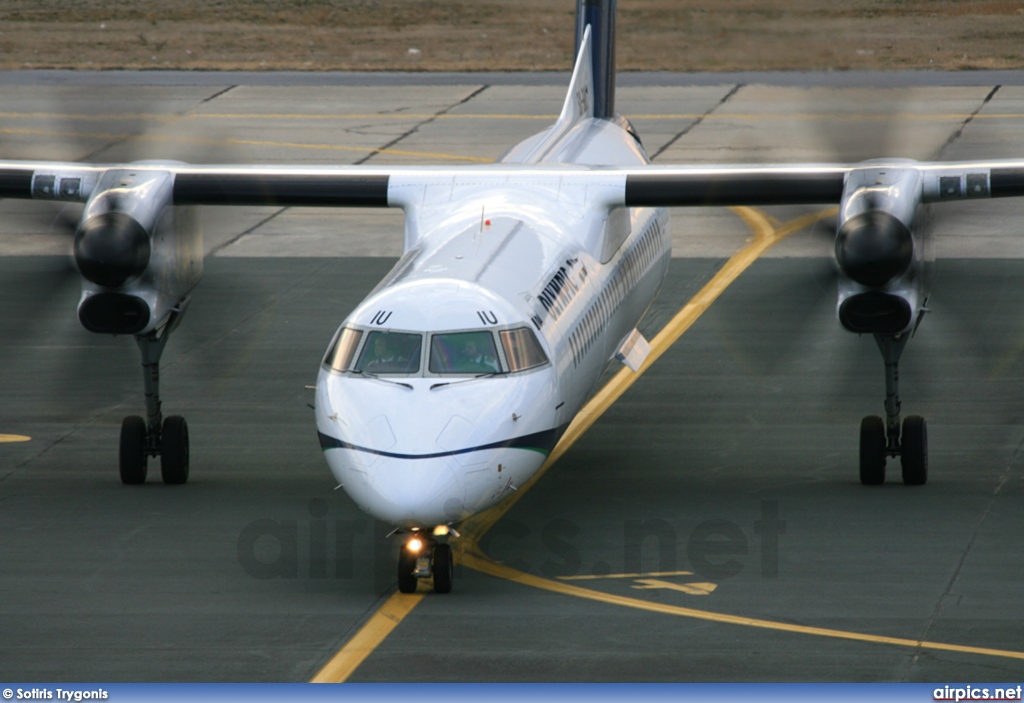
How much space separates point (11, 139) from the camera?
43.1 metres

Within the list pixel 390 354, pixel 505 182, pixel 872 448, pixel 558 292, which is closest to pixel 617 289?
pixel 505 182

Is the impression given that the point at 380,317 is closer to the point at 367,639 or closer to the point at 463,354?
the point at 463,354

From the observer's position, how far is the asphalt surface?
15.2 metres

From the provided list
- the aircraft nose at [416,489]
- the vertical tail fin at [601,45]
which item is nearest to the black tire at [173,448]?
the aircraft nose at [416,489]

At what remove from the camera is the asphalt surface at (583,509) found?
599 inches

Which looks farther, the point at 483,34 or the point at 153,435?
the point at 483,34

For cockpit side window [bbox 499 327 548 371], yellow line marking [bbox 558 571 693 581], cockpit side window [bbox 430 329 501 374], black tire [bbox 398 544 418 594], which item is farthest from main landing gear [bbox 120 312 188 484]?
yellow line marking [bbox 558 571 693 581]

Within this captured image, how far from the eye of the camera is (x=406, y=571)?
16516 millimetres

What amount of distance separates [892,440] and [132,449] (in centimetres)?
926

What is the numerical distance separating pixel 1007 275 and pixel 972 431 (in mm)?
9425

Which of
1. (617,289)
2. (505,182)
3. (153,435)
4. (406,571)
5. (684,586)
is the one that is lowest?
(684,586)

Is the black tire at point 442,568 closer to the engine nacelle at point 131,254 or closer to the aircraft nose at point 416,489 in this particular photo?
the aircraft nose at point 416,489

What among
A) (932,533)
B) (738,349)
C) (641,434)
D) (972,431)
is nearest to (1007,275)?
(738,349)

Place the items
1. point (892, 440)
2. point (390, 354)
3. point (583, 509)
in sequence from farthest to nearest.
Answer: point (892, 440), point (583, 509), point (390, 354)
